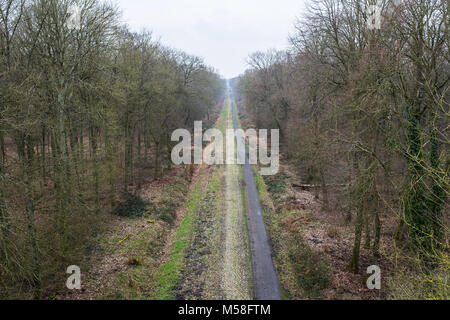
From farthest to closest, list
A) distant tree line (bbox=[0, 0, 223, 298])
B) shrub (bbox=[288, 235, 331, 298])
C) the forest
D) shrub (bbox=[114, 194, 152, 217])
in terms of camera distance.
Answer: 1. shrub (bbox=[114, 194, 152, 217])
2. shrub (bbox=[288, 235, 331, 298])
3. the forest
4. distant tree line (bbox=[0, 0, 223, 298])

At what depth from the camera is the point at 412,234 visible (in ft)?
35.4

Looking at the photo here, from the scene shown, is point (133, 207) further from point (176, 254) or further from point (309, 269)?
point (309, 269)

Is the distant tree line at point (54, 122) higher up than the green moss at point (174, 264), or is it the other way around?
the distant tree line at point (54, 122)

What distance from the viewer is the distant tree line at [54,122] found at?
8703 mm

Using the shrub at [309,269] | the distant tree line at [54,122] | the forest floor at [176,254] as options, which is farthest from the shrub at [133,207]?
the shrub at [309,269]

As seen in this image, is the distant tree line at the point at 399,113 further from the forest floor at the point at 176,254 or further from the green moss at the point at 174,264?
the green moss at the point at 174,264

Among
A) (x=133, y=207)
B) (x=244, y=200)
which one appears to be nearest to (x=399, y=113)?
(x=244, y=200)

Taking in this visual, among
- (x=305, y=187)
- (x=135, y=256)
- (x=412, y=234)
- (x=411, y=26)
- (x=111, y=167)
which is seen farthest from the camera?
(x=305, y=187)

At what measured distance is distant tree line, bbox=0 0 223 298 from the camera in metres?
8.70

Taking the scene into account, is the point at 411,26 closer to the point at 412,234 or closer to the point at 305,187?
the point at 412,234

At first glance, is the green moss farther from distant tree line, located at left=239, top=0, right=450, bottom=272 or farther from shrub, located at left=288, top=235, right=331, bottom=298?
distant tree line, located at left=239, top=0, right=450, bottom=272

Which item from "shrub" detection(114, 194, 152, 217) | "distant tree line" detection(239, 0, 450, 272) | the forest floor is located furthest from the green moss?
"distant tree line" detection(239, 0, 450, 272)
